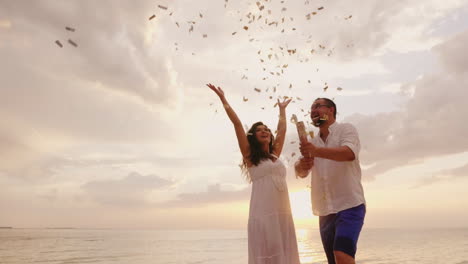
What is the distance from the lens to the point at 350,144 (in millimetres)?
4773

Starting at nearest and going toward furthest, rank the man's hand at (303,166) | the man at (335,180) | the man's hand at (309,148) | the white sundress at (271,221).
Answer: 1. the man's hand at (309,148)
2. the man at (335,180)
3. the man's hand at (303,166)
4. the white sundress at (271,221)

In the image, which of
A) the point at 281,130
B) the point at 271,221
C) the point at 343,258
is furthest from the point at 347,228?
the point at 281,130

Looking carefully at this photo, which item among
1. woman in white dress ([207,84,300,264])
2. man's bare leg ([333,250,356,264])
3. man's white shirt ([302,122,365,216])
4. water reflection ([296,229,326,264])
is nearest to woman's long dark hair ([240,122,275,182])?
woman in white dress ([207,84,300,264])

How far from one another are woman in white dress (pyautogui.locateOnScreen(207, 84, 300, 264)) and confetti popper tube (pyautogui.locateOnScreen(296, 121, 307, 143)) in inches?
38.7

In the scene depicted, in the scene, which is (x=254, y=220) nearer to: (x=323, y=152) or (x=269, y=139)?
(x=269, y=139)

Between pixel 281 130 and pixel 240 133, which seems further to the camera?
pixel 281 130

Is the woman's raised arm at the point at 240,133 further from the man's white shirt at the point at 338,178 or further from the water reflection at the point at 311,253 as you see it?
the water reflection at the point at 311,253

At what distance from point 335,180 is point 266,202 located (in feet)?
3.83

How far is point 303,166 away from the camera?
17.5 feet

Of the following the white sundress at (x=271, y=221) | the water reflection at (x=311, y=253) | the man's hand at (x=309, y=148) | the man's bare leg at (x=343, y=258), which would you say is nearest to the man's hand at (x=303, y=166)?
the white sundress at (x=271, y=221)

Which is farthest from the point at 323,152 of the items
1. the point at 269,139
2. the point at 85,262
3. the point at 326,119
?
the point at 85,262

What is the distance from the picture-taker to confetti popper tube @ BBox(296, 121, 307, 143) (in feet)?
15.3

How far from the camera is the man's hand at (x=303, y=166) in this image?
525 centimetres

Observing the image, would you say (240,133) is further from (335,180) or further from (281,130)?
(335,180)
